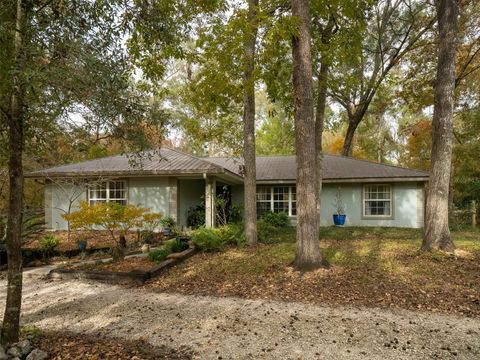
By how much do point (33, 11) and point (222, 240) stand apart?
24.3 ft

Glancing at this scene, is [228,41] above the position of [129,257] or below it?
above

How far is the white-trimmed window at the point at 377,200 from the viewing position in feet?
47.0

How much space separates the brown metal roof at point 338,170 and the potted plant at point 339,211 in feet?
3.09

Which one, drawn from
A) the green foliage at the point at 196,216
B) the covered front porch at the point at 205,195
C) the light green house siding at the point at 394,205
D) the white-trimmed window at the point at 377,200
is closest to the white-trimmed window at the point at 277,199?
the covered front porch at the point at 205,195

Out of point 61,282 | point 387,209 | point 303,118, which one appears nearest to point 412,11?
point 387,209

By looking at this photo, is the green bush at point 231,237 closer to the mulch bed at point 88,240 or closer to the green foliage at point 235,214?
the mulch bed at point 88,240

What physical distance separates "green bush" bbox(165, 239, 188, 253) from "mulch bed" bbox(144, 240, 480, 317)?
3.15 feet

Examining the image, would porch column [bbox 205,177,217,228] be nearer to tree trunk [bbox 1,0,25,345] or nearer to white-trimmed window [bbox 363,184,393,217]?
white-trimmed window [bbox 363,184,393,217]

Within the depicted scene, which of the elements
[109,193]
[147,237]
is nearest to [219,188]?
[109,193]

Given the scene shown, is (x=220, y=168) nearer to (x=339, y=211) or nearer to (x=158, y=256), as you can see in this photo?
(x=158, y=256)

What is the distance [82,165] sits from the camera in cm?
1377

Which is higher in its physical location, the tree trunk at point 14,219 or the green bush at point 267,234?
the tree trunk at point 14,219

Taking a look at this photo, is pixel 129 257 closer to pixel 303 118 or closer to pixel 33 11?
pixel 303 118

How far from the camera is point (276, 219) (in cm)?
1445
